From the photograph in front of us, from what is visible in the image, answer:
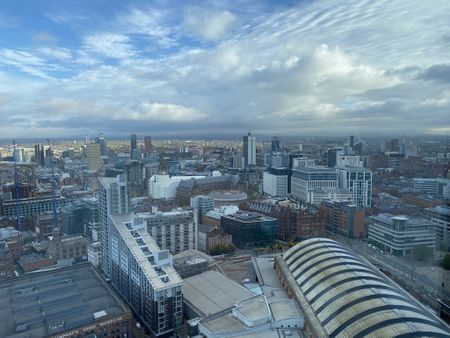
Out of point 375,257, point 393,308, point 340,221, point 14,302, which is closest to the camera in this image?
point 393,308

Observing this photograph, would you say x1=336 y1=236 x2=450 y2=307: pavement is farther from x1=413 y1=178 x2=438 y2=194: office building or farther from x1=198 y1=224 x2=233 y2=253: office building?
x1=198 y1=224 x2=233 y2=253: office building

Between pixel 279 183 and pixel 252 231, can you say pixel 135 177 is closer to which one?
pixel 279 183

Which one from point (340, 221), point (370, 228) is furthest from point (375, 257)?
point (340, 221)

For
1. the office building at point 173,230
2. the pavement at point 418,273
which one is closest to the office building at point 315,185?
the pavement at point 418,273

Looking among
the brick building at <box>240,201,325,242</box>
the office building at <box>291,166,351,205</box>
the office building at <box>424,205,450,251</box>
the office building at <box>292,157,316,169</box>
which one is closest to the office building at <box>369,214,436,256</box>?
the office building at <box>424,205,450,251</box>

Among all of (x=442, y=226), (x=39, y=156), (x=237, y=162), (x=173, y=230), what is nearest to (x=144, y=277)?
(x=173, y=230)

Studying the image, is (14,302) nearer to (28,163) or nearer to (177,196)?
(177,196)

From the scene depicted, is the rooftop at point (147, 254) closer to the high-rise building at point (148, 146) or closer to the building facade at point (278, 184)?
the building facade at point (278, 184)
